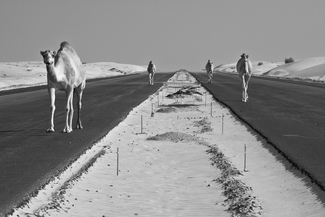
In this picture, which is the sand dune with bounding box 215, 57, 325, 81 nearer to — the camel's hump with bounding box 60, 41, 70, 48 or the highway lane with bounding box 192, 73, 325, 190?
the highway lane with bounding box 192, 73, 325, 190

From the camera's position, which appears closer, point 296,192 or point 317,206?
point 317,206

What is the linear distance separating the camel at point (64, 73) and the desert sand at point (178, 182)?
1.99 meters

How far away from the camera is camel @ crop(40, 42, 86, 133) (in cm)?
1671

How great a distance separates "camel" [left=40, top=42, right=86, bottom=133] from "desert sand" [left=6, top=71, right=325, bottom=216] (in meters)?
1.99

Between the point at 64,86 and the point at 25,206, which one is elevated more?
the point at 64,86

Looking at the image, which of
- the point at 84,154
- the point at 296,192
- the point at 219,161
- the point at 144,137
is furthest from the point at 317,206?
the point at 144,137

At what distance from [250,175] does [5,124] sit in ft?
38.4

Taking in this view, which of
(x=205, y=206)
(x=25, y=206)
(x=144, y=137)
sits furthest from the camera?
(x=144, y=137)

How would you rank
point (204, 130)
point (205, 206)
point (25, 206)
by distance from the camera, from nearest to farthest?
point (25, 206) < point (205, 206) < point (204, 130)

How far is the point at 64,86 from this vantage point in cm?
1745

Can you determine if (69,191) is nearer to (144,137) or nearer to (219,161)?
(219,161)

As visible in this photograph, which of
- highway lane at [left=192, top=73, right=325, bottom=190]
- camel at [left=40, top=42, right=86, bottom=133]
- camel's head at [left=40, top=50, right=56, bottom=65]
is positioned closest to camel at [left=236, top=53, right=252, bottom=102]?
highway lane at [left=192, top=73, right=325, bottom=190]

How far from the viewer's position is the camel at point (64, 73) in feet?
54.8

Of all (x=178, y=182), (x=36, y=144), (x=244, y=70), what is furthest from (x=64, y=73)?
(x=244, y=70)
